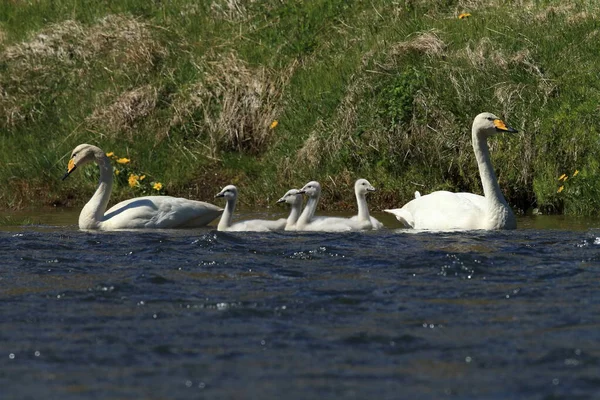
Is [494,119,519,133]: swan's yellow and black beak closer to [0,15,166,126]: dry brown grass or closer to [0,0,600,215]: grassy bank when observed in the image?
[0,0,600,215]: grassy bank

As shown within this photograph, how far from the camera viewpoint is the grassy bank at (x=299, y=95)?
1403 cm

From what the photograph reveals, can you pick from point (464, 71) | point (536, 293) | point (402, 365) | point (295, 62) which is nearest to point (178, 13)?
point (295, 62)

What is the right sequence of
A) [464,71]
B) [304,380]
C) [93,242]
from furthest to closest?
1. [464,71]
2. [93,242]
3. [304,380]

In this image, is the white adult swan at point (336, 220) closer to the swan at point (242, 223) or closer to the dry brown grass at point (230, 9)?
the swan at point (242, 223)

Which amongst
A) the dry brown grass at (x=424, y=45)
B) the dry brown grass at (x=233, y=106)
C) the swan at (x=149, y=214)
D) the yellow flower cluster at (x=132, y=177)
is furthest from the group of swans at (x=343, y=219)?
the dry brown grass at (x=424, y=45)

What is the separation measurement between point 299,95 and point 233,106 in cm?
91

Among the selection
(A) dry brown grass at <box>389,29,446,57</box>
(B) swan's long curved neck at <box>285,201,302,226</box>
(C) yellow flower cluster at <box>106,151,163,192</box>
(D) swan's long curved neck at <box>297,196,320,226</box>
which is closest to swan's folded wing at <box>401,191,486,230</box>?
(D) swan's long curved neck at <box>297,196,320,226</box>

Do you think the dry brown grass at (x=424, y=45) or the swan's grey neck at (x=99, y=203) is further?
the dry brown grass at (x=424, y=45)

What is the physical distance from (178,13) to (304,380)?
43.8 feet

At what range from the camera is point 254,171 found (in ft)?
51.7

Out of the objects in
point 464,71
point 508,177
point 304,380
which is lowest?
point 304,380

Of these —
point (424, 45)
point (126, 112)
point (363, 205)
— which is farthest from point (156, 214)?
point (424, 45)

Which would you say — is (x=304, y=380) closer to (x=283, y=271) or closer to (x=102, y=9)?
(x=283, y=271)

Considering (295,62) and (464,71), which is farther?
(295,62)
